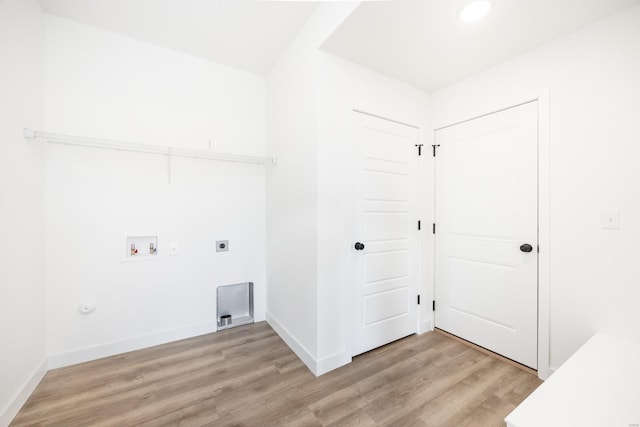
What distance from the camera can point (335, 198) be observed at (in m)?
2.09

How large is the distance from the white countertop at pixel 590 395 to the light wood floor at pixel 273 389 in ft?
1.91

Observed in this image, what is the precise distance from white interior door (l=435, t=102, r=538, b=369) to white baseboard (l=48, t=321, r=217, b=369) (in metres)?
2.58

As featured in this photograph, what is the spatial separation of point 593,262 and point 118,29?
13.8ft

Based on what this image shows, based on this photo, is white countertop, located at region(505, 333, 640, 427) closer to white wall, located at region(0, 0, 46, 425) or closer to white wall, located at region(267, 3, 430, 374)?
white wall, located at region(267, 3, 430, 374)

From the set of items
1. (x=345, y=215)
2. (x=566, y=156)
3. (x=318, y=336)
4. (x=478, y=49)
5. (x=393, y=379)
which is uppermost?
(x=478, y=49)

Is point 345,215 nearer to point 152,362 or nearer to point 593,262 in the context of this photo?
point 593,262

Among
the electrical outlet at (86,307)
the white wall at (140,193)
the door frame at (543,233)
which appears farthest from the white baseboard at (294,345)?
the door frame at (543,233)

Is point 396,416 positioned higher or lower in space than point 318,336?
lower

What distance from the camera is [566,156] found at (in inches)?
71.4

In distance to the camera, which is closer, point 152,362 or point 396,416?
point 396,416

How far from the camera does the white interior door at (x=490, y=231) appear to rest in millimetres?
2018

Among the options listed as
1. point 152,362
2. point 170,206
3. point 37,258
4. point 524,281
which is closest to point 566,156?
point 524,281

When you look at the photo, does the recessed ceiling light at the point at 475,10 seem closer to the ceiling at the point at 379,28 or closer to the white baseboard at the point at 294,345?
the ceiling at the point at 379,28

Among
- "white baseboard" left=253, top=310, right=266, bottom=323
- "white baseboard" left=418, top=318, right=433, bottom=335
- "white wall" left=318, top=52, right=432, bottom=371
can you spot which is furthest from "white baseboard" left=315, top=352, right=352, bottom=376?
"white baseboard" left=253, top=310, right=266, bottom=323
